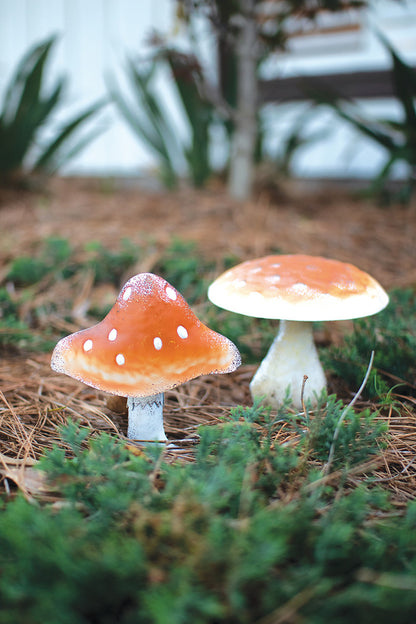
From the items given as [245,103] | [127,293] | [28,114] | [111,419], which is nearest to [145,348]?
[127,293]

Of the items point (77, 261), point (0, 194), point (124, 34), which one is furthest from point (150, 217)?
point (124, 34)

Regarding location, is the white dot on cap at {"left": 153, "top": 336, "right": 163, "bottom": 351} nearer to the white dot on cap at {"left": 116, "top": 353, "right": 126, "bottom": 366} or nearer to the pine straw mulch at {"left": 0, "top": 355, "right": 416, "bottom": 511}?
the white dot on cap at {"left": 116, "top": 353, "right": 126, "bottom": 366}

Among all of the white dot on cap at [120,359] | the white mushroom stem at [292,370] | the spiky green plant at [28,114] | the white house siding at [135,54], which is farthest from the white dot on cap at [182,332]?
the white house siding at [135,54]

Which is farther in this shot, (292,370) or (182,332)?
(292,370)

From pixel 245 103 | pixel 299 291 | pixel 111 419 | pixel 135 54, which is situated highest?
pixel 135 54

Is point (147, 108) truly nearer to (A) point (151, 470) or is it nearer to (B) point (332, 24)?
(B) point (332, 24)

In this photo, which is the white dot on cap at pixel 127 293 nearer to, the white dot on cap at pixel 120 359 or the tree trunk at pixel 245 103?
the white dot on cap at pixel 120 359

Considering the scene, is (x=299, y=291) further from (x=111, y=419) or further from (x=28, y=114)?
(x=28, y=114)
